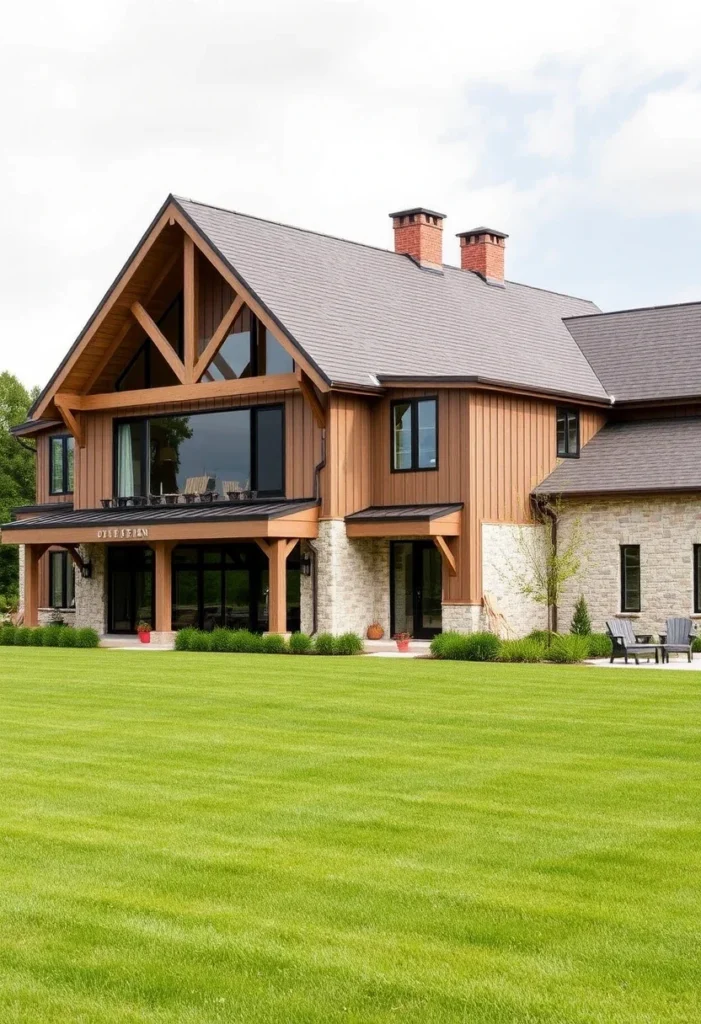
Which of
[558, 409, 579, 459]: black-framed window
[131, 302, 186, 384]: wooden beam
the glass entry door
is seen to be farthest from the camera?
the glass entry door

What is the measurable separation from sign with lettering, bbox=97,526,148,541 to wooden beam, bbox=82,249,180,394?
476 centimetres

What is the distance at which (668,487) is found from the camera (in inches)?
1198

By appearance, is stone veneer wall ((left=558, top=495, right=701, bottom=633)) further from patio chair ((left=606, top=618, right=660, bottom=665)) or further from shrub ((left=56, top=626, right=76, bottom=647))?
shrub ((left=56, top=626, right=76, bottom=647))

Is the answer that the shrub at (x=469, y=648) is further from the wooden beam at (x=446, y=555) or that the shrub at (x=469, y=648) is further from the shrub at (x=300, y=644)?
the wooden beam at (x=446, y=555)

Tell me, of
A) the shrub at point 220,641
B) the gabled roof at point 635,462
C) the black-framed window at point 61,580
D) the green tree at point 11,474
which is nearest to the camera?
the shrub at point 220,641

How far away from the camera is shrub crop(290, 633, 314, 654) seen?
28.8m

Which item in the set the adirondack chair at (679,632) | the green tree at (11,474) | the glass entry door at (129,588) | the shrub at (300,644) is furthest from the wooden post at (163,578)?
the green tree at (11,474)

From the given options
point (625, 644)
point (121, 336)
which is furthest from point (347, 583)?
point (121, 336)

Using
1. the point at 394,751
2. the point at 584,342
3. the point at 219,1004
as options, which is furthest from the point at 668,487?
the point at 219,1004

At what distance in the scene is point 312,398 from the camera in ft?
101

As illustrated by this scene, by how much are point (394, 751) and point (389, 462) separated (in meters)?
19.1

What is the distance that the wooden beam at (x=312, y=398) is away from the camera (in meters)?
30.5

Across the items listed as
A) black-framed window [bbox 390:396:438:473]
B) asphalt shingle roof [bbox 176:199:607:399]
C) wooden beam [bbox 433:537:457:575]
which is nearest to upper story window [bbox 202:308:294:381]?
asphalt shingle roof [bbox 176:199:607:399]

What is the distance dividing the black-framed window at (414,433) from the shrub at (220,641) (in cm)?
546
